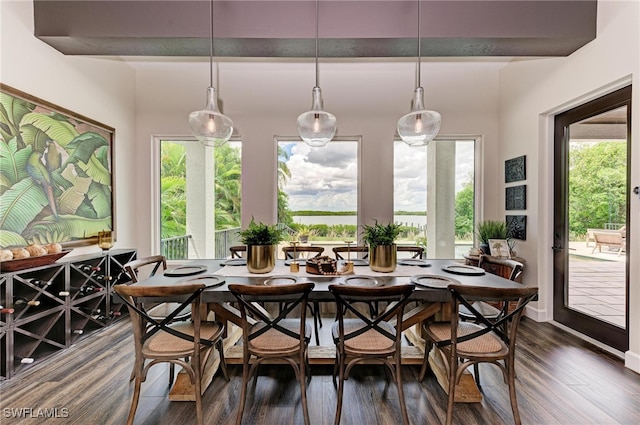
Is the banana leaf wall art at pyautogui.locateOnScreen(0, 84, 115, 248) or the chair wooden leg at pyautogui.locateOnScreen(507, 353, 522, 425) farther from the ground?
the banana leaf wall art at pyautogui.locateOnScreen(0, 84, 115, 248)

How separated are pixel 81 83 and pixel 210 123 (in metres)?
2.05

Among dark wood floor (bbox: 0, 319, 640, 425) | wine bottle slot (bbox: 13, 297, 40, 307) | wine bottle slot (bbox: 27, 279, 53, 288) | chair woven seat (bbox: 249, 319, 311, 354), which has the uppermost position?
wine bottle slot (bbox: 27, 279, 53, 288)

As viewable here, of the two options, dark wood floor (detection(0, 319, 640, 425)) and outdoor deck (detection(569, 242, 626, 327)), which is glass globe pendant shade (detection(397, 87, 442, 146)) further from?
outdoor deck (detection(569, 242, 626, 327))

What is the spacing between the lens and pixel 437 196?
4.23m

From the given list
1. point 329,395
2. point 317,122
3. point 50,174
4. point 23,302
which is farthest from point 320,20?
point 23,302

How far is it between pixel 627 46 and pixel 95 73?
5253 millimetres

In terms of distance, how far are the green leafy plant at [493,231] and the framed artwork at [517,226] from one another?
56 mm

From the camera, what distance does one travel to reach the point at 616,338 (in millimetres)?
2623

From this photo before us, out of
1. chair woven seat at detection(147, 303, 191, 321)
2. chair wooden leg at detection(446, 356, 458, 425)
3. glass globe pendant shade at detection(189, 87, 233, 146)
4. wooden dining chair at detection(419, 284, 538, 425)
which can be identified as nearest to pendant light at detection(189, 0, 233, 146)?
glass globe pendant shade at detection(189, 87, 233, 146)

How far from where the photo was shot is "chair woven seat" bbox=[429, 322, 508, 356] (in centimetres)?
175

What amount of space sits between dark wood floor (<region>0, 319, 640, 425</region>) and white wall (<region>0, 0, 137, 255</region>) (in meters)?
1.44

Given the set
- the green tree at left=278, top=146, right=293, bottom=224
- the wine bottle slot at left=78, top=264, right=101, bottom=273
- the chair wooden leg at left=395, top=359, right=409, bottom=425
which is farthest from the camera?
the green tree at left=278, top=146, right=293, bottom=224

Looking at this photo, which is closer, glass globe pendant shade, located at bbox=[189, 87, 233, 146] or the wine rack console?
the wine rack console

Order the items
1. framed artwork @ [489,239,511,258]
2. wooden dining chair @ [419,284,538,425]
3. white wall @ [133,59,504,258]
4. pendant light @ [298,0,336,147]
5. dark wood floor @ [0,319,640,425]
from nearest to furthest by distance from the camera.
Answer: wooden dining chair @ [419,284,538,425], dark wood floor @ [0,319,640,425], pendant light @ [298,0,336,147], framed artwork @ [489,239,511,258], white wall @ [133,59,504,258]
